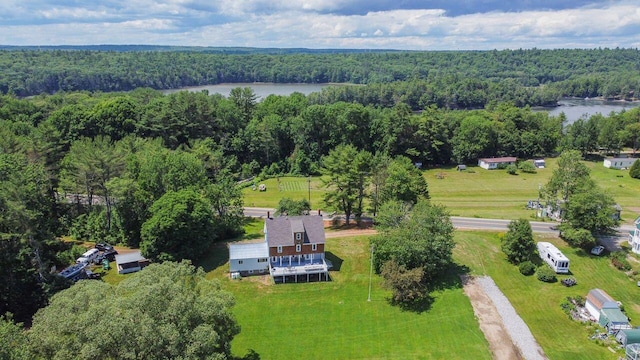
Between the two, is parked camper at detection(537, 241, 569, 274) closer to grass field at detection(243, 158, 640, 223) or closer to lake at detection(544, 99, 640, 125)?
grass field at detection(243, 158, 640, 223)

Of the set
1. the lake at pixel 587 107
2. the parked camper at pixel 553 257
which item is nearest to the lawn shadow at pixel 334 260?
the parked camper at pixel 553 257

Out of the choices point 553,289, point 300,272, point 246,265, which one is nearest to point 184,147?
point 246,265

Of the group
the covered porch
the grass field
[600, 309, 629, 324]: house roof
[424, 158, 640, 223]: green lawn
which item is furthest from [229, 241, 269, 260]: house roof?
[600, 309, 629, 324]: house roof

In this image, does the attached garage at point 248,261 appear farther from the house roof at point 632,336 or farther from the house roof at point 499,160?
the house roof at point 499,160

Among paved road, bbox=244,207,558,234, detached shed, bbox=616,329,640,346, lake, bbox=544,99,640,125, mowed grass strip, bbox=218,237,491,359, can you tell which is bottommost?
mowed grass strip, bbox=218,237,491,359

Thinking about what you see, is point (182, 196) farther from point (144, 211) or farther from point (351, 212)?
point (351, 212)

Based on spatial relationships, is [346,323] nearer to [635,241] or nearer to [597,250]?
[597,250]

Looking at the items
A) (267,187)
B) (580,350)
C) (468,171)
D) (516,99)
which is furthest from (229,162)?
(516,99)
